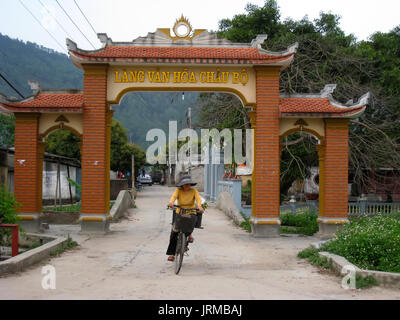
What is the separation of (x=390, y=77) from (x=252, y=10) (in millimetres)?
7360

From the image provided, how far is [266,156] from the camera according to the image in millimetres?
13578

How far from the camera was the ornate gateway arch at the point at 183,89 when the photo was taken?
13352 millimetres

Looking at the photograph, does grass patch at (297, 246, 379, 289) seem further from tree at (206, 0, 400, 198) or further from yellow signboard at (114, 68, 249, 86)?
tree at (206, 0, 400, 198)

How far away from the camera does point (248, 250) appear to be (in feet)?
36.7

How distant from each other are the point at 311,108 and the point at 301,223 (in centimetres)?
472

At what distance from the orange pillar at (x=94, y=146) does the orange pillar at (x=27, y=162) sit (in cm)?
138

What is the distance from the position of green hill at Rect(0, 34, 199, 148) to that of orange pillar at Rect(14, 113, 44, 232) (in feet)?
131

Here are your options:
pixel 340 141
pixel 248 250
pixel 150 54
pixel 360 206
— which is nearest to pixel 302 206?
pixel 360 206

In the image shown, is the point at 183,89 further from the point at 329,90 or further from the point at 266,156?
the point at 329,90

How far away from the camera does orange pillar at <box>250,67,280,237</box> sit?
13484mm

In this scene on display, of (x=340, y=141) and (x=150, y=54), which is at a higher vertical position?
(x=150, y=54)

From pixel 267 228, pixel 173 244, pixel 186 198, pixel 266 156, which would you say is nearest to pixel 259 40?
pixel 266 156

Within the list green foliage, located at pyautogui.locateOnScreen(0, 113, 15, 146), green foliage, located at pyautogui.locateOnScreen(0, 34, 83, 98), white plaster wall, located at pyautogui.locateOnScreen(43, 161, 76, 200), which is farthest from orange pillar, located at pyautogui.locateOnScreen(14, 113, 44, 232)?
green foliage, located at pyautogui.locateOnScreen(0, 34, 83, 98)

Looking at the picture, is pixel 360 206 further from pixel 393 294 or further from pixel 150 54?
pixel 393 294
